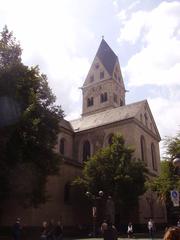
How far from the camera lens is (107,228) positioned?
38.4ft

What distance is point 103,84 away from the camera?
6556 centimetres

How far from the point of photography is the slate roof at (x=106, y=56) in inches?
2621

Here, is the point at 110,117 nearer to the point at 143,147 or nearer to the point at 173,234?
the point at 143,147

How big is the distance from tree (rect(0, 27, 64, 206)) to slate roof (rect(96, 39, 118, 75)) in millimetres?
44014

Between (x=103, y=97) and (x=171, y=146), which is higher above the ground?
(x=103, y=97)

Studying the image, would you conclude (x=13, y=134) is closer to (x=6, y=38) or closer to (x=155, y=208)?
(x=6, y=38)

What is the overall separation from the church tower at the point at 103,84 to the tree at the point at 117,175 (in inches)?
1256

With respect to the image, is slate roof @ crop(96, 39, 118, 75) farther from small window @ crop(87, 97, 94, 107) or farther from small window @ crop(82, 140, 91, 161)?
small window @ crop(82, 140, 91, 161)

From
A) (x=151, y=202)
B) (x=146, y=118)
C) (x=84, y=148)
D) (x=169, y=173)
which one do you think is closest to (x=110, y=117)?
(x=146, y=118)

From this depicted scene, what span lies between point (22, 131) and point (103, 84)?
4566 cm

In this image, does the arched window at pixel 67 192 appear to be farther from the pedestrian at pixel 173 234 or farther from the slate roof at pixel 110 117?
the pedestrian at pixel 173 234

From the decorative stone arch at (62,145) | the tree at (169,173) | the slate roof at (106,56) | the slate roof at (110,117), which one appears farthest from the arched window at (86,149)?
the slate roof at (106,56)

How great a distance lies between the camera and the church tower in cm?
6391

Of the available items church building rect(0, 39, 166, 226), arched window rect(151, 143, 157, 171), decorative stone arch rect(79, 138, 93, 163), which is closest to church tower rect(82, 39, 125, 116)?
church building rect(0, 39, 166, 226)
